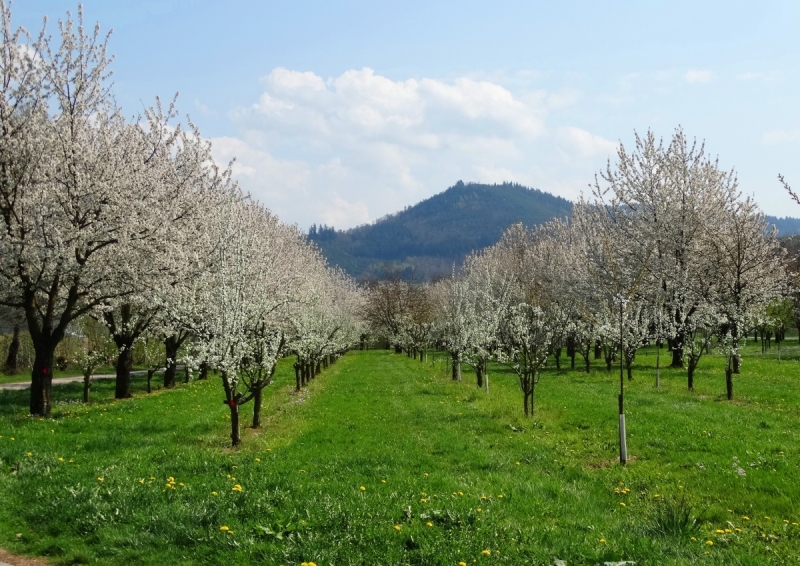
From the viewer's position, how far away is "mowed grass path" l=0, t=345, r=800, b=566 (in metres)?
6.85

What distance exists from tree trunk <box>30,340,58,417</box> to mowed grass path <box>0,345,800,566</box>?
0.86 meters

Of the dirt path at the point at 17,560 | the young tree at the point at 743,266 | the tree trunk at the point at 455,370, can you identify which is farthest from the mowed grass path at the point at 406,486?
the tree trunk at the point at 455,370

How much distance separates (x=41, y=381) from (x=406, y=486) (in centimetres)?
1386

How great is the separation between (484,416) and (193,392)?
15500mm

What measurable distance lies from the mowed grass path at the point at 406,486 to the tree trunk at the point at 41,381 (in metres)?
0.86

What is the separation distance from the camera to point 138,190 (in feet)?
60.6

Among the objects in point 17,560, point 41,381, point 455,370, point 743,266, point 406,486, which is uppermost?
point 743,266

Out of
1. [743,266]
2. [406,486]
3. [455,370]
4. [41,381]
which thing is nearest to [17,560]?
[406,486]

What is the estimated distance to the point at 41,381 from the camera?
17.4 m

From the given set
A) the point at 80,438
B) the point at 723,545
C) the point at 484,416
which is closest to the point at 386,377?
A: the point at 484,416

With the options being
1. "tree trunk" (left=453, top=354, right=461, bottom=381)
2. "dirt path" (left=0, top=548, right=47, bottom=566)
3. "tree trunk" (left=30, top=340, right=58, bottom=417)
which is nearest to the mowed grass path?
"dirt path" (left=0, top=548, right=47, bottom=566)

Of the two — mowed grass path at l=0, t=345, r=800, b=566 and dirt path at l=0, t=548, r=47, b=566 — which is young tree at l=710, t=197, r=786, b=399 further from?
dirt path at l=0, t=548, r=47, b=566

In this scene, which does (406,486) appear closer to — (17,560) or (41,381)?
(17,560)

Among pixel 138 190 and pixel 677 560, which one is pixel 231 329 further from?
pixel 677 560
